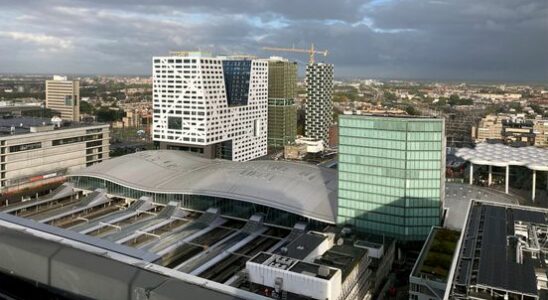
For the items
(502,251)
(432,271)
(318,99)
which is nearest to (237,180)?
(432,271)

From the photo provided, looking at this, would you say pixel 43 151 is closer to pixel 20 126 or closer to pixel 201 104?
pixel 20 126

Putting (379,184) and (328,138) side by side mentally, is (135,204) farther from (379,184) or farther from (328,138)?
(328,138)

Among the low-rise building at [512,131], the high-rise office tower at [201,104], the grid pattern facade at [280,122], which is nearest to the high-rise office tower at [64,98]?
the grid pattern facade at [280,122]

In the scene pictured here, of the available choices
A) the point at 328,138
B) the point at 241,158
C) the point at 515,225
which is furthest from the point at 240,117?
the point at 515,225

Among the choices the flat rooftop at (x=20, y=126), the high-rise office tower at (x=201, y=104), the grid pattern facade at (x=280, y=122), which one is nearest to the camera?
the flat rooftop at (x=20, y=126)

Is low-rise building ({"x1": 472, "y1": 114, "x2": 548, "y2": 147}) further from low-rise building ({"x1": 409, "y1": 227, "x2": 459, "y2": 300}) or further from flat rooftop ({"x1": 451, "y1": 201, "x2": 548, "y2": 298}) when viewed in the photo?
flat rooftop ({"x1": 451, "y1": 201, "x2": 548, "y2": 298})

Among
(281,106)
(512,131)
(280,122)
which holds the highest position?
(281,106)

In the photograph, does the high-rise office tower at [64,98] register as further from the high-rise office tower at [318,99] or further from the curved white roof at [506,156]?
the curved white roof at [506,156]
